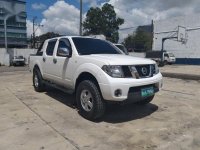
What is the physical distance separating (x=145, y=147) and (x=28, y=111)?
3218 mm

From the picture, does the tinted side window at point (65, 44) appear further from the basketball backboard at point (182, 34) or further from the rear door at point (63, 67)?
the basketball backboard at point (182, 34)

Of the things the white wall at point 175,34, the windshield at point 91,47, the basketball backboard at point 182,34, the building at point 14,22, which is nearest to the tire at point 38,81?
the windshield at point 91,47

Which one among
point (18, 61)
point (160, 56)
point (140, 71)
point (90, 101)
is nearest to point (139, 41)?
point (160, 56)

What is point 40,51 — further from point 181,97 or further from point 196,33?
point 196,33

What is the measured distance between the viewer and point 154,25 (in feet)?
137

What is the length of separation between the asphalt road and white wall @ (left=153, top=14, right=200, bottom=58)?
103 feet

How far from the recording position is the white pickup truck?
16.0 feet

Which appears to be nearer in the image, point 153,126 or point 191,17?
point 153,126

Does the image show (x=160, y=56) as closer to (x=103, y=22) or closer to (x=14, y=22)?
(x=103, y=22)

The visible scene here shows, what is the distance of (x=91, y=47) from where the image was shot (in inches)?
249

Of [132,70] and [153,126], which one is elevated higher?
[132,70]

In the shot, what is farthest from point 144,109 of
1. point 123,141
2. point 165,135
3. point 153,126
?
A: point 123,141

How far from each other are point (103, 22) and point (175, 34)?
96.4 ft

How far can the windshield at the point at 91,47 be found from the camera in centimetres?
612
